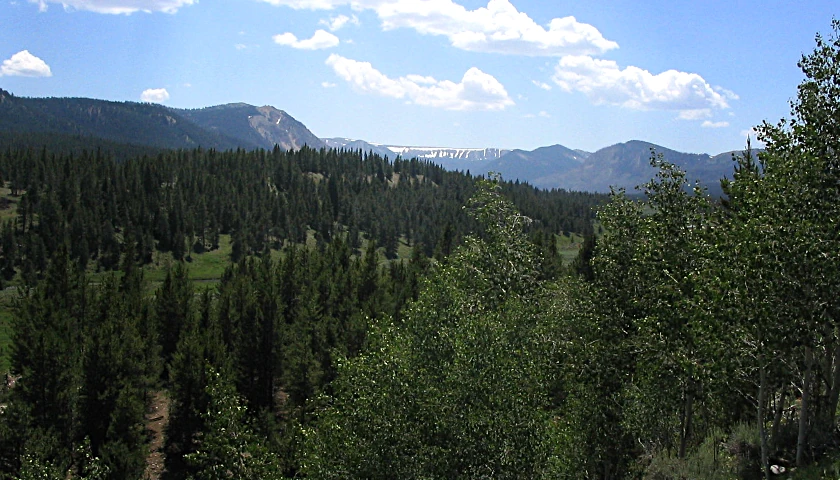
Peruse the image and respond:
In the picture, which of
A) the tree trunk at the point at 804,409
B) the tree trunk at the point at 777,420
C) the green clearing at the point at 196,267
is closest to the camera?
the tree trunk at the point at 804,409

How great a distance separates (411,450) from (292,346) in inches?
1585

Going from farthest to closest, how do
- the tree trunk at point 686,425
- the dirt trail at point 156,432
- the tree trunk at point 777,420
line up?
the dirt trail at point 156,432 → the tree trunk at point 686,425 → the tree trunk at point 777,420

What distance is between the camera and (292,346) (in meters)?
59.5

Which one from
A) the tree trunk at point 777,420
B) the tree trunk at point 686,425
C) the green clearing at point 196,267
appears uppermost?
the tree trunk at point 777,420

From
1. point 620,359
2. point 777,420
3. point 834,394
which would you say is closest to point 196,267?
point 620,359

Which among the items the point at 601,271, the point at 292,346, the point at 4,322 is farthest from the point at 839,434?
the point at 4,322

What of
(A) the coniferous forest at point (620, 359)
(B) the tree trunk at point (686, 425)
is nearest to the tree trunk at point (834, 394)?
(A) the coniferous forest at point (620, 359)

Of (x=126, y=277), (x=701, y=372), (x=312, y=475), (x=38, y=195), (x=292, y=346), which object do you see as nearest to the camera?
(x=701, y=372)

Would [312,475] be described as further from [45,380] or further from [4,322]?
[4,322]

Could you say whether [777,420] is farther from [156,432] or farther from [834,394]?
[156,432]

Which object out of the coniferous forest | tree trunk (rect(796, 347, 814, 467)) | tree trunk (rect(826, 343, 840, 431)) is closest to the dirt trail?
the coniferous forest

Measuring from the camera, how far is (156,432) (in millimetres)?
59750

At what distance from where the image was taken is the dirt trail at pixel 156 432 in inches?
2031

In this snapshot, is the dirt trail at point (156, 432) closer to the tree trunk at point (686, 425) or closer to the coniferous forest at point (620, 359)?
the coniferous forest at point (620, 359)
